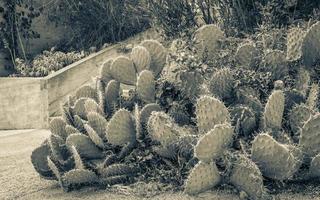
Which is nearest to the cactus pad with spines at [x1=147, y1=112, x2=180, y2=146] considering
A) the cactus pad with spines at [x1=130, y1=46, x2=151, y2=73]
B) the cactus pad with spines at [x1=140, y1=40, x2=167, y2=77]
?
the cactus pad with spines at [x1=130, y1=46, x2=151, y2=73]

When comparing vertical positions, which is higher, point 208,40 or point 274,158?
point 208,40

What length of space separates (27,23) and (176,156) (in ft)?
19.0

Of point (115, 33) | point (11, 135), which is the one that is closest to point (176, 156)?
point (11, 135)

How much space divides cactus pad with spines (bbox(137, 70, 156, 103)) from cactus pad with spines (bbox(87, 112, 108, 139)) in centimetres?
40

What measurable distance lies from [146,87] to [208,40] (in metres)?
0.78

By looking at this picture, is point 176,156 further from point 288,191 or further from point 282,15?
point 282,15

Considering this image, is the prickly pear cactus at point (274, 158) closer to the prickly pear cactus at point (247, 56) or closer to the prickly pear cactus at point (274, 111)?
the prickly pear cactus at point (274, 111)

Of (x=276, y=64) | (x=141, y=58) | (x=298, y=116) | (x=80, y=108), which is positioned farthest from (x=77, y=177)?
(x=276, y=64)

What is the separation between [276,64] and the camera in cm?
497

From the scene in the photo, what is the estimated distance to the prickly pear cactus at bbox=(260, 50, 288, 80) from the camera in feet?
16.2

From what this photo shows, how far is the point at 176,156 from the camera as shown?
4617 millimetres

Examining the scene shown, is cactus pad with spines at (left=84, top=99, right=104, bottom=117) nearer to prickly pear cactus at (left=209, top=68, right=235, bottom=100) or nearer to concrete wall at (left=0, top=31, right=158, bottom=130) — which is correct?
prickly pear cactus at (left=209, top=68, right=235, bottom=100)

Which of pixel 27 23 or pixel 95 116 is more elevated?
pixel 27 23

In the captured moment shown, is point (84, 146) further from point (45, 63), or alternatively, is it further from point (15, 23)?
point (15, 23)
